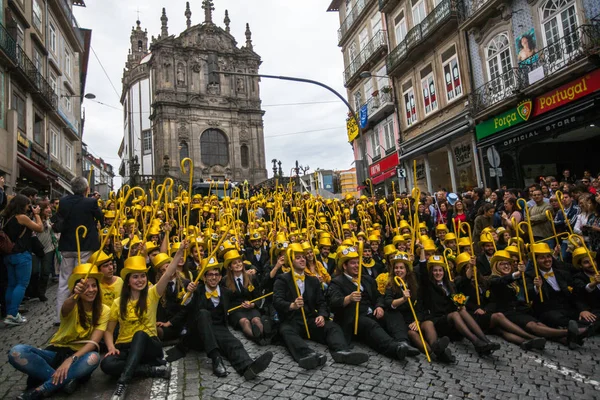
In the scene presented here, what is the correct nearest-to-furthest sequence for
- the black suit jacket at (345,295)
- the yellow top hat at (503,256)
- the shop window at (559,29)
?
the black suit jacket at (345,295)
the yellow top hat at (503,256)
the shop window at (559,29)

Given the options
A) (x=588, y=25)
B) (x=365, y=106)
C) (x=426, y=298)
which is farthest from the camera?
(x=365, y=106)

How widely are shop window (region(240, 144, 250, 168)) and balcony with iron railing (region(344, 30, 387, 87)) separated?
64.0 feet

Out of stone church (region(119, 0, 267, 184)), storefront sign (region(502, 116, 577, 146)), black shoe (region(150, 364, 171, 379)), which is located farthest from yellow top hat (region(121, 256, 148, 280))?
stone church (region(119, 0, 267, 184))

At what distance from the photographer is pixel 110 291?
5488 mm

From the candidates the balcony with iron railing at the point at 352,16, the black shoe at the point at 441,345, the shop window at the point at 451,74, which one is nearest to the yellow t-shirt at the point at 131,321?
the black shoe at the point at 441,345

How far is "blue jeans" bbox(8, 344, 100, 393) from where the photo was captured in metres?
4.28

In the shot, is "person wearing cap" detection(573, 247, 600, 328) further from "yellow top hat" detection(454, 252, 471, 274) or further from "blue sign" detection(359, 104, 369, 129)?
"blue sign" detection(359, 104, 369, 129)

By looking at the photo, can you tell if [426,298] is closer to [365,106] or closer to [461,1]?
[461,1]

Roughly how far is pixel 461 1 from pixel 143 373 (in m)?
A: 19.1

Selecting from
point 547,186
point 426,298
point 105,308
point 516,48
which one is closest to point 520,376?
point 426,298

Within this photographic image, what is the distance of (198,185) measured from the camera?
75.8 ft

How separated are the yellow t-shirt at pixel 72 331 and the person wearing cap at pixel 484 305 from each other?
15.5 ft

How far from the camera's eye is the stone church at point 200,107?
45125mm

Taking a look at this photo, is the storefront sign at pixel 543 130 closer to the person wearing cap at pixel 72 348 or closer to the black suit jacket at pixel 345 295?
the black suit jacket at pixel 345 295
